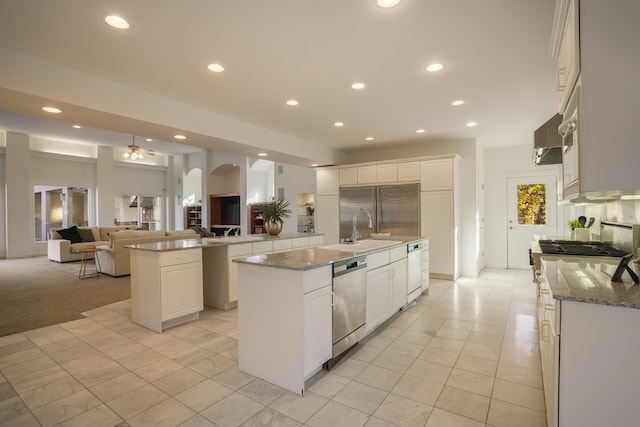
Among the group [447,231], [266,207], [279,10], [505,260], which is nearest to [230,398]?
[279,10]

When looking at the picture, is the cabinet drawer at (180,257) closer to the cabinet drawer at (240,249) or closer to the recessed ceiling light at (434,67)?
the cabinet drawer at (240,249)

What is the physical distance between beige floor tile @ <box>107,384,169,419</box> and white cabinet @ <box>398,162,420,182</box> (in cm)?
525

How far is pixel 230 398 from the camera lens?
2.22 m

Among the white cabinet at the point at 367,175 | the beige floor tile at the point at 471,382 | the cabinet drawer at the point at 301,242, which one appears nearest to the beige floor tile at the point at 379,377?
the beige floor tile at the point at 471,382

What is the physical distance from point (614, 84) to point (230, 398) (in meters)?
2.87

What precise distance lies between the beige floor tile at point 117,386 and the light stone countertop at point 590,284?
2.80 meters

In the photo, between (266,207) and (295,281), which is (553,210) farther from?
(295,281)

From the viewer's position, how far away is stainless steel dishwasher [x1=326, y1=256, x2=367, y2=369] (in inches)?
104

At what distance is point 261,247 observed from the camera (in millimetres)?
4590

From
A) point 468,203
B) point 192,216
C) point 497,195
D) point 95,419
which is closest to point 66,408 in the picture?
point 95,419

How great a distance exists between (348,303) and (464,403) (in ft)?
3.58

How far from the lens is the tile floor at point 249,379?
6.67ft

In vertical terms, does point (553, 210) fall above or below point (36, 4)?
below

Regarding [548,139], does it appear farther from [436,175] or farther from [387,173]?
[387,173]
